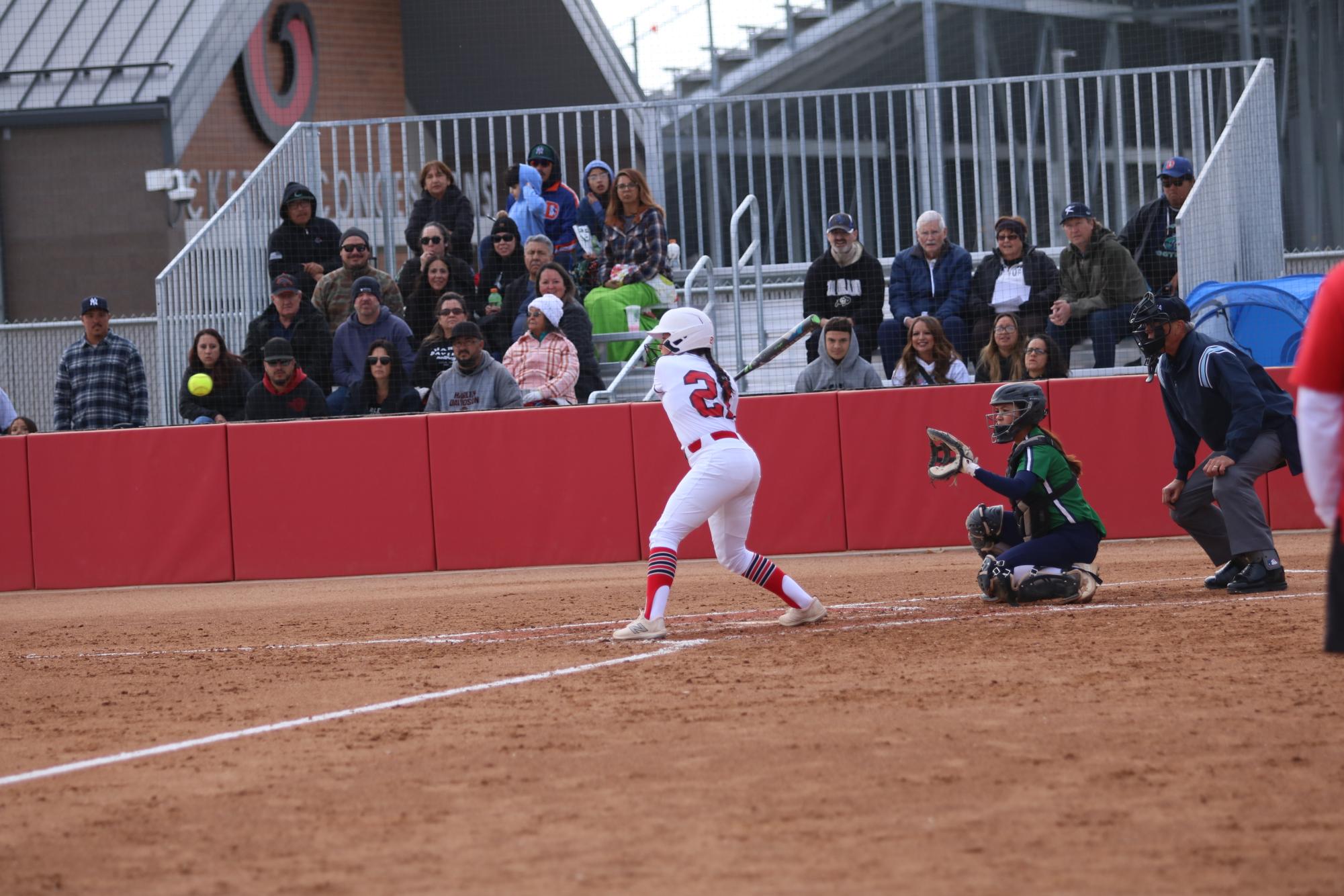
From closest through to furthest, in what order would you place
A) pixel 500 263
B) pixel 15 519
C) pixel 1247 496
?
pixel 1247 496 < pixel 15 519 < pixel 500 263

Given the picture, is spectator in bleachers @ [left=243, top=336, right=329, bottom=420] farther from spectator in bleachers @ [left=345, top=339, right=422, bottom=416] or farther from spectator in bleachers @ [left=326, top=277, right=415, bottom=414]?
spectator in bleachers @ [left=345, top=339, right=422, bottom=416]

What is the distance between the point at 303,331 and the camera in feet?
48.4

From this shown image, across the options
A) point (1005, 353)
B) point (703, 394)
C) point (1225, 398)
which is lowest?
point (1225, 398)

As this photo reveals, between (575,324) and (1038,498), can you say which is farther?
(575,324)

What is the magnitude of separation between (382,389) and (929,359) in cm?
507

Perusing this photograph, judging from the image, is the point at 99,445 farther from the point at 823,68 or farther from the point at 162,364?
the point at 823,68

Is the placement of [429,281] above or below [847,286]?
above

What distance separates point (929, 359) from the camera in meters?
13.9

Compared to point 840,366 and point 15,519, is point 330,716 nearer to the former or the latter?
point 840,366

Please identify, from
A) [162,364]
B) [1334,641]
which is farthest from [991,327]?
[1334,641]

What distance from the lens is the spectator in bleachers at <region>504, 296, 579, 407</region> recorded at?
1427 cm

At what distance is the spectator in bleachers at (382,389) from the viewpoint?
1436 centimetres

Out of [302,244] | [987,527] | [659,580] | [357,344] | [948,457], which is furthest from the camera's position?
[302,244]

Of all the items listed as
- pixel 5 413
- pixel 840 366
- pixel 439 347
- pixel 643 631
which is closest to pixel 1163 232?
pixel 840 366
